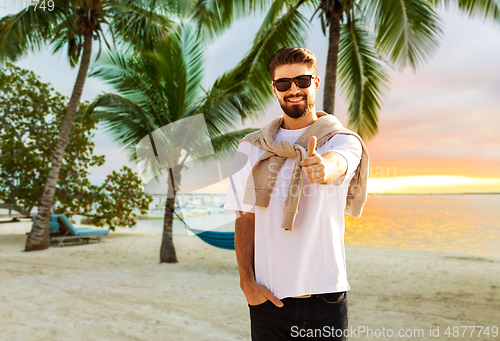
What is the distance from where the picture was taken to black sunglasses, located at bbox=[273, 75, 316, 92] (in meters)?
1.41

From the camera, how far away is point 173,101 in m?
8.05

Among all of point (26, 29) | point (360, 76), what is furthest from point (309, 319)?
point (26, 29)

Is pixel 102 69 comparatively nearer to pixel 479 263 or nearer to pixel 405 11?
pixel 405 11

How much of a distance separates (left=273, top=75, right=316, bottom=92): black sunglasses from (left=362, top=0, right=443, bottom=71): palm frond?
16.7ft

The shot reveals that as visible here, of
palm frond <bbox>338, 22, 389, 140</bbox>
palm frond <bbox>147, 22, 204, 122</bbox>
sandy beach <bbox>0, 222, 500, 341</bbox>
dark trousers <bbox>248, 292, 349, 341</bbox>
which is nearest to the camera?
dark trousers <bbox>248, 292, 349, 341</bbox>

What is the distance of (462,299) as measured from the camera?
5.47m

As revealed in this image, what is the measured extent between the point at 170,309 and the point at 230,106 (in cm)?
446

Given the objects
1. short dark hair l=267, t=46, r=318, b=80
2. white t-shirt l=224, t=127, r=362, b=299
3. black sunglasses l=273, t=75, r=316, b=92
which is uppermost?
short dark hair l=267, t=46, r=318, b=80

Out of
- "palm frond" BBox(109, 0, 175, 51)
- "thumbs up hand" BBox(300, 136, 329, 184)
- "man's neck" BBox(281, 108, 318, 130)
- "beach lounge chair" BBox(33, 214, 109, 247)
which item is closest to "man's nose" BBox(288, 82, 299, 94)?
"man's neck" BBox(281, 108, 318, 130)

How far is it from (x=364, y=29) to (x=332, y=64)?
2221 mm

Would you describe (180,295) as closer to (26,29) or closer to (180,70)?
(180,70)

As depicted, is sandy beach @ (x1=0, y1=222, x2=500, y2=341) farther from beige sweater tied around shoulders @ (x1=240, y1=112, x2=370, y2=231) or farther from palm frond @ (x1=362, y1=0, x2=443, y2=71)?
palm frond @ (x1=362, y1=0, x2=443, y2=71)

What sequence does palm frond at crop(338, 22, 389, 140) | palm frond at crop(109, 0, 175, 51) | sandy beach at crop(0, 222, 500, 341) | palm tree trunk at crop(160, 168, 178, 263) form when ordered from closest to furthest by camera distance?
1. sandy beach at crop(0, 222, 500, 341)
2. palm frond at crop(338, 22, 389, 140)
3. palm tree trunk at crop(160, 168, 178, 263)
4. palm frond at crop(109, 0, 175, 51)

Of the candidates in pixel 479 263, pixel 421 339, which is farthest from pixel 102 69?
pixel 479 263
